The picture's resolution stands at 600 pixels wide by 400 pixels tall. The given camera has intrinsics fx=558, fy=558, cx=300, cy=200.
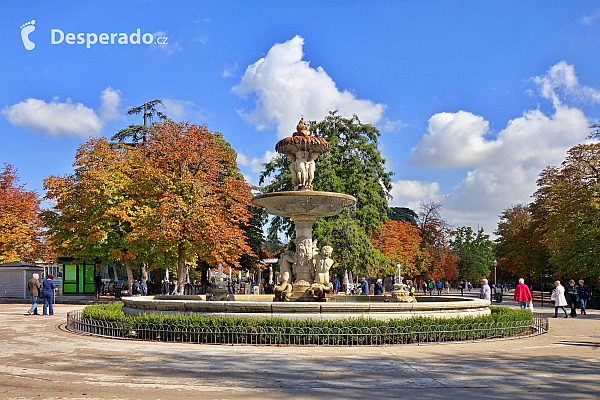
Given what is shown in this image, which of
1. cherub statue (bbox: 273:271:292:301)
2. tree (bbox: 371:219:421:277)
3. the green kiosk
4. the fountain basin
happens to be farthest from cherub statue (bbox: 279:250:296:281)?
tree (bbox: 371:219:421:277)

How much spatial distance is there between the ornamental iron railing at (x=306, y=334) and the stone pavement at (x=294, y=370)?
42 cm

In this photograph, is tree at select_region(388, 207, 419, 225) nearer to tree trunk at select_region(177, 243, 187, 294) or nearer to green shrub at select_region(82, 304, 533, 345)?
tree trunk at select_region(177, 243, 187, 294)

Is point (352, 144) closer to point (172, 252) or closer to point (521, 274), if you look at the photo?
point (172, 252)

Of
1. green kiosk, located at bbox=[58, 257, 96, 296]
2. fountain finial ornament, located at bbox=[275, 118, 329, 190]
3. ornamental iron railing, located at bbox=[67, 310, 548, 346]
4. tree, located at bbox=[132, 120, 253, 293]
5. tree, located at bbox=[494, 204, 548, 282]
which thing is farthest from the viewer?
tree, located at bbox=[494, 204, 548, 282]

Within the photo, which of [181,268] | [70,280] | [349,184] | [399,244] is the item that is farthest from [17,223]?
[399,244]

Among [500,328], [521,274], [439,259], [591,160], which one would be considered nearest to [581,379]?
[500,328]

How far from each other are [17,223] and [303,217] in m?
27.3

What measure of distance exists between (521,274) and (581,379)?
4202cm

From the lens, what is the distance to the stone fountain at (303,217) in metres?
16.9

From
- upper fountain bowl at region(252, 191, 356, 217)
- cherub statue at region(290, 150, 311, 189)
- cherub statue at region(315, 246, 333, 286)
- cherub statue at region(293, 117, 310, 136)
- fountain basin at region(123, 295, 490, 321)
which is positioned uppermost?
cherub statue at region(293, 117, 310, 136)

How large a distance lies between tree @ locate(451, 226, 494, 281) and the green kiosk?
4707cm

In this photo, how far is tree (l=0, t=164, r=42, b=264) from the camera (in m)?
37.0

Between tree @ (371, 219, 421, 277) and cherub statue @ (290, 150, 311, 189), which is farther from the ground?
cherub statue @ (290, 150, 311, 189)

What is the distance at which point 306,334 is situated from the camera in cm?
1266
